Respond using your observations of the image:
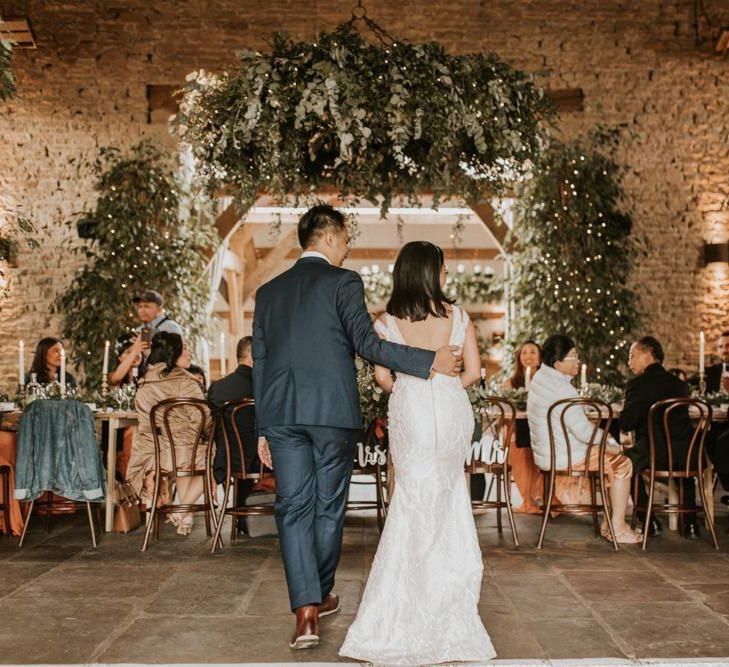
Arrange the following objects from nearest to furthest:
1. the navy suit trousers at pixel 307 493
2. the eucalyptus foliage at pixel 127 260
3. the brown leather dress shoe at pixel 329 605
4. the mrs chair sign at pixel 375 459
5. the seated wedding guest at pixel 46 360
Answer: the navy suit trousers at pixel 307 493, the brown leather dress shoe at pixel 329 605, the mrs chair sign at pixel 375 459, the seated wedding guest at pixel 46 360, the eucalyptus foliage at pixel 127 260

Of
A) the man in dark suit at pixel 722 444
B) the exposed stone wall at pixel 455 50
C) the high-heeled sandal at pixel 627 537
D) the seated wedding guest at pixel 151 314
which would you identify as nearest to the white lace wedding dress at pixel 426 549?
the high-heeled sandal at pixel 627 537

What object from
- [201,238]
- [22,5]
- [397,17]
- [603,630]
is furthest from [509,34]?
[603,630]

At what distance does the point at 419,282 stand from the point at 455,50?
695 centimetres

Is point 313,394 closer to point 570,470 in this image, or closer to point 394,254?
point 570,470

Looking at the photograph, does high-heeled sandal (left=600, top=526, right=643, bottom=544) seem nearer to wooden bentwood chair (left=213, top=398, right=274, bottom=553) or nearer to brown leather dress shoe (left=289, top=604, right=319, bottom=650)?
wooden bentwood chair (left=213, top=398, right=274, bottom=553)

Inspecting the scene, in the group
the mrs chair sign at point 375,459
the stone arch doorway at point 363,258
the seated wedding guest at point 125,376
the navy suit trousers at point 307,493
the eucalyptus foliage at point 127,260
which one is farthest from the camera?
the stone arch doorway at point 363,258

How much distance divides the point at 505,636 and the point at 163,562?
82.2 inches

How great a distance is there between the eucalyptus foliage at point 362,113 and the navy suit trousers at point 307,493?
207 cm

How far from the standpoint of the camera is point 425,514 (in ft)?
10.7

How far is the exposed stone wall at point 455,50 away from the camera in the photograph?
9.70 meters

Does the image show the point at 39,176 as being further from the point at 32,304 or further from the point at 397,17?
the point at 397,17

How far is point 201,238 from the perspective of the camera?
9.44 metres

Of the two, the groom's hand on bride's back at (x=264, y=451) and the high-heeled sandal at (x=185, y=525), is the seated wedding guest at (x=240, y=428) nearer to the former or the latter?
the high-heeled sandal at (x=185, y=525)

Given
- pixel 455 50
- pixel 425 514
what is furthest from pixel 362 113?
pixel 455 50
